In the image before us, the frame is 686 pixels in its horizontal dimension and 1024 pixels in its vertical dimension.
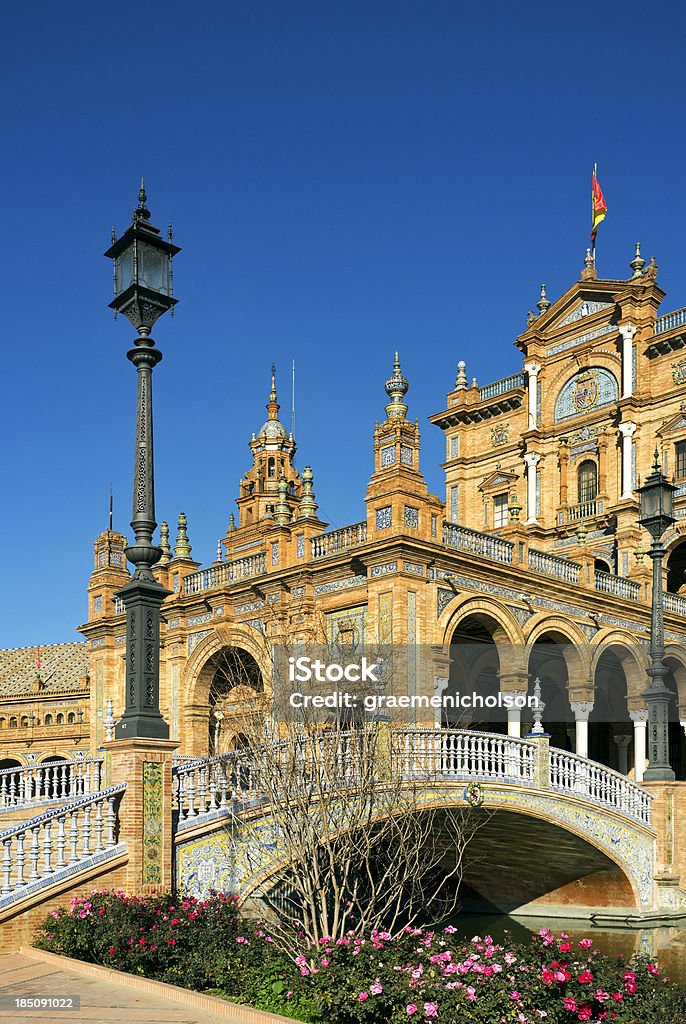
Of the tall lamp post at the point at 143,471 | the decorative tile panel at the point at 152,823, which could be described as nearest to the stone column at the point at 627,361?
the tall lamp post at the point at 143,471

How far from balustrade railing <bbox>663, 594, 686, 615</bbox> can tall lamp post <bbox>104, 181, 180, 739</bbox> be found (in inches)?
1015

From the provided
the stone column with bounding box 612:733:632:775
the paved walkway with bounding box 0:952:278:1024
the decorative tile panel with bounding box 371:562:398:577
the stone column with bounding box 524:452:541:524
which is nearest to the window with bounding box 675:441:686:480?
the stone column with bounding box 524:452:541:524

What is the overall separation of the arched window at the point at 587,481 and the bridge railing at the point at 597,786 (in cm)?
1716

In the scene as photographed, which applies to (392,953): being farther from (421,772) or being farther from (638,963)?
(421,772)

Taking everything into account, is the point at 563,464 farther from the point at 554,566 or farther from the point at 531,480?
the point at 554,566

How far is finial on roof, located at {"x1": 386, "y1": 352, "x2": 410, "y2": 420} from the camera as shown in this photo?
989 inches

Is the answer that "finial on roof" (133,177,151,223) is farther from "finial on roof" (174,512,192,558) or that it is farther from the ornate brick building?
"finial on roof" (174,512,192,558)

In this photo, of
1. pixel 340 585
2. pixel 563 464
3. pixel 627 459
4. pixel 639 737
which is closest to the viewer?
pixel 340 585

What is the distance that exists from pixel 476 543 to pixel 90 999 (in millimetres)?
19165

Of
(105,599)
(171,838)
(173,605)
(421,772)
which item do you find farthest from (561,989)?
(105,599)

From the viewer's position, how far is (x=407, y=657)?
24391 millimetres

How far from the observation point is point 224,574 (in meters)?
31.7

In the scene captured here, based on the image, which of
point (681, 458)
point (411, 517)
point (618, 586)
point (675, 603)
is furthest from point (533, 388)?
point (411, 517)

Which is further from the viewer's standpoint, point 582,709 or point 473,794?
point 582,709
